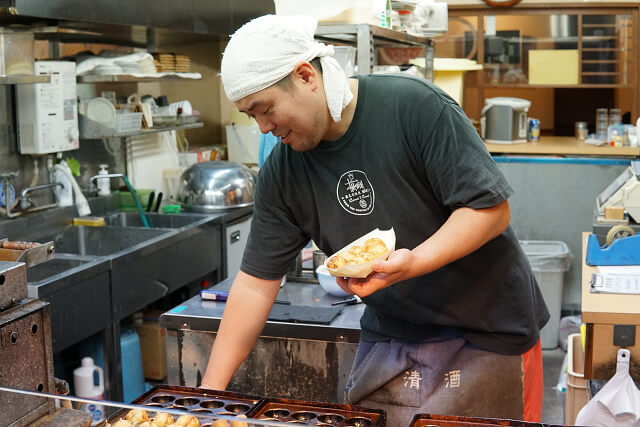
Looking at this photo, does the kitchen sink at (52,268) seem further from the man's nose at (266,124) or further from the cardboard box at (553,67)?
the cardboard box at (553,67)

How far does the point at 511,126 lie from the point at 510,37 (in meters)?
1.38

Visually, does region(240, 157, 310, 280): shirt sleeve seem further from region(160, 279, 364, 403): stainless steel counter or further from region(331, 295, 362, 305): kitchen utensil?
region(331, 295, 362, 305): kitchen utensil

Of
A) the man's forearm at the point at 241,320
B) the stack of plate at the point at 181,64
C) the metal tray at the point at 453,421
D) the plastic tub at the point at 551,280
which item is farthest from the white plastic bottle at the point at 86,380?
the plastic tub at the point at 551,280

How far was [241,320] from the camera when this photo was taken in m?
1.93

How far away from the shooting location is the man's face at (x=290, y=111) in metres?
1.62

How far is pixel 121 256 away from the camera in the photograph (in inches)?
138

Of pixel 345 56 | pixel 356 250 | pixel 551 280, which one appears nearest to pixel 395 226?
pixel 356 250

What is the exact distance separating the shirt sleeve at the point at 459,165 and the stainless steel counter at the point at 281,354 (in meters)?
0.84

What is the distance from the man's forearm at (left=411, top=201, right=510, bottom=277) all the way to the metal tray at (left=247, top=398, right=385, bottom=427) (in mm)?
317

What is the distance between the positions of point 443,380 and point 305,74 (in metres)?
0.87

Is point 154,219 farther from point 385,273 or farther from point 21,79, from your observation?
point 385,273

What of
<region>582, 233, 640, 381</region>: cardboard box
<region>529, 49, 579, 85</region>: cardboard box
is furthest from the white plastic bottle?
<region>529, 49, 579, 85</region>: cardboard box

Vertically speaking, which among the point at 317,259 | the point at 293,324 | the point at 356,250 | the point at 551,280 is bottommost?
the point at 551,280

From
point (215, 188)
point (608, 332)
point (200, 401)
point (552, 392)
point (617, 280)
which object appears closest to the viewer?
point (200, 401)
